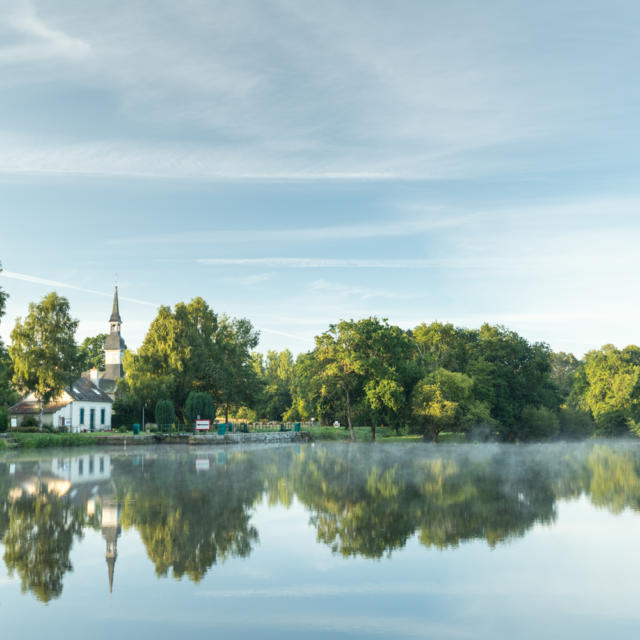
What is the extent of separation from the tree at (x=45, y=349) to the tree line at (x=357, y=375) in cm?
9

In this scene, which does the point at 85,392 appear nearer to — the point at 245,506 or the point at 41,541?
the point at 245,506

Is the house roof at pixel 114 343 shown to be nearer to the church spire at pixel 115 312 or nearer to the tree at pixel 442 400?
the church spire at pixel 115 312

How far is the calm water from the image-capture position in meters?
7.05

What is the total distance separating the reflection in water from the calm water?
0.06 m

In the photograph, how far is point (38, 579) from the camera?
860 centimetres

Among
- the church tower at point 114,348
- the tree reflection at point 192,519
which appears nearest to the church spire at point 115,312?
the church tower at point 114,348

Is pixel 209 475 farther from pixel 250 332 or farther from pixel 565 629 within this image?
pixel 250 332

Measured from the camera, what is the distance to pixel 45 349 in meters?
54.9

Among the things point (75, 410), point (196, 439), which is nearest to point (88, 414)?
point (75, 410)

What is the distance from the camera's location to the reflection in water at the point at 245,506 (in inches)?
407

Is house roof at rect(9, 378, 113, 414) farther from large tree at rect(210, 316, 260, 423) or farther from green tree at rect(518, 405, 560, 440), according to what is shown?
green tree at rect(518, 405, 560, 440)

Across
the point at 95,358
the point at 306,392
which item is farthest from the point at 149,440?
the point at 95,358

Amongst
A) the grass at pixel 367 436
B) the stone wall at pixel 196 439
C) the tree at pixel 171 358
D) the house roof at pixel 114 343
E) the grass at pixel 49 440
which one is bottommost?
the grass at pixel 367 436

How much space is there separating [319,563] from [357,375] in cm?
5385
